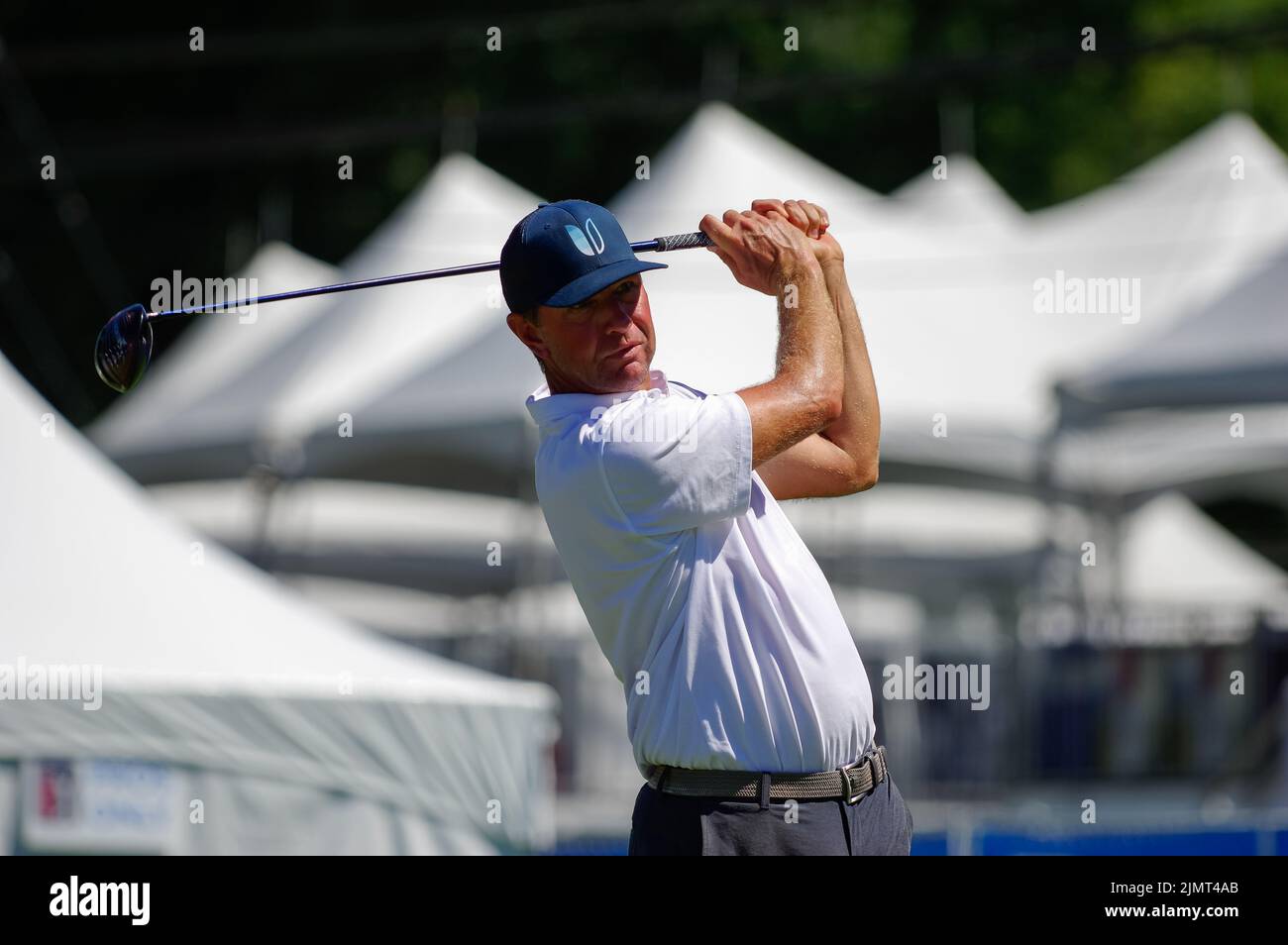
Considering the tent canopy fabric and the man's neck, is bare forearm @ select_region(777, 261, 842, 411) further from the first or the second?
the tent canopy fabric

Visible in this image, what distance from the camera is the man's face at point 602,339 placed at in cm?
383

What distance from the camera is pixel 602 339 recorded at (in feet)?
12.7

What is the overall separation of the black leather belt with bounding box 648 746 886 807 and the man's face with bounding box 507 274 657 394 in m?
0.75

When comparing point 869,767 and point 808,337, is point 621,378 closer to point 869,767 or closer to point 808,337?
point 808,337

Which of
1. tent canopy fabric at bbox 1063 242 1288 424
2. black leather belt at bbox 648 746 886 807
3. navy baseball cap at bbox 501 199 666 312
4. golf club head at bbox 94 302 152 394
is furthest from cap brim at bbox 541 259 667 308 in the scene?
tent canopy fabric at bbox 1063 242 1288 424

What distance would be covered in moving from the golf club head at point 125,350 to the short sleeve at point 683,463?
1.47m

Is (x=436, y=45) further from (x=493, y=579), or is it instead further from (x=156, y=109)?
(x=493, y=579)

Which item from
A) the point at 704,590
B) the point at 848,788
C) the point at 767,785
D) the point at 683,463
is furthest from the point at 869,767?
the point at 683,463

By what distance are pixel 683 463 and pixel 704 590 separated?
0.24 meters

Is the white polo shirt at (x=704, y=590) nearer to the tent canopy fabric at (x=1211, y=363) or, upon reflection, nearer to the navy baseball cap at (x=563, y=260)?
the navy baseball cap at (x=563, y=260)

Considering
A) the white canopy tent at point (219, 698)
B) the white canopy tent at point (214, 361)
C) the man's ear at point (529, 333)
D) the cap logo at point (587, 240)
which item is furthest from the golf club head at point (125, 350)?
the white canopy tent at point (214, 361)

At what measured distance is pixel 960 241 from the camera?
1756 centimetres
